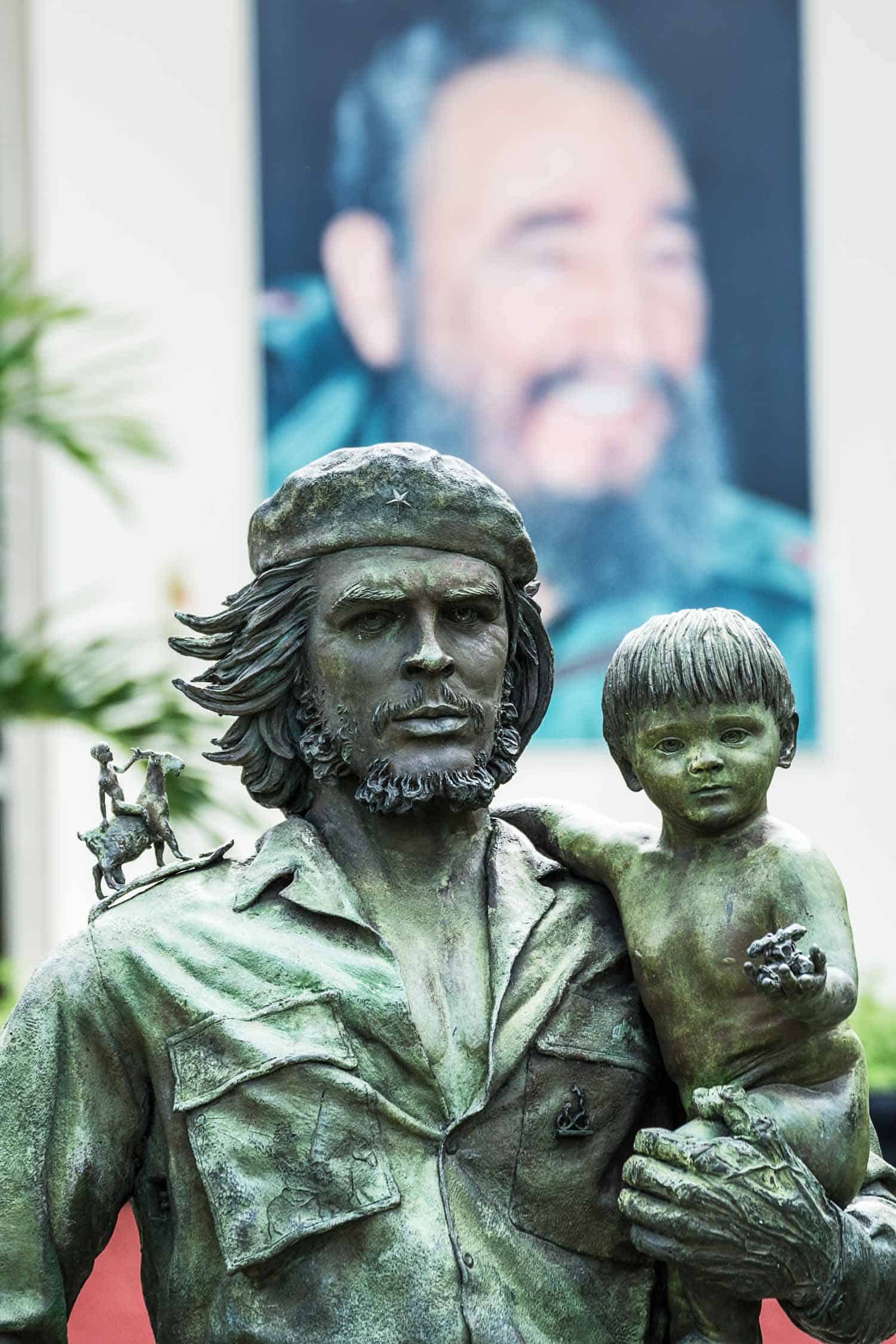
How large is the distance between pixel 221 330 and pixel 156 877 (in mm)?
8037

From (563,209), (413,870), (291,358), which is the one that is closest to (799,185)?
(563,209)

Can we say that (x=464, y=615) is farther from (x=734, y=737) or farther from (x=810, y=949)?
(x=810, y=949)

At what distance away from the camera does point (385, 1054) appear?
3.96m

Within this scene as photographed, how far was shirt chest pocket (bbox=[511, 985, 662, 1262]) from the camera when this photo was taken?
13.1 ft

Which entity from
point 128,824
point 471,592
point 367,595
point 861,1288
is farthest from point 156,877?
point 861,1288

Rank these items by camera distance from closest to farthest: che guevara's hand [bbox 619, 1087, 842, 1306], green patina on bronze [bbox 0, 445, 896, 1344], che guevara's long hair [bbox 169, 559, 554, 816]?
che guevara's hand [bbox 619, 1087, 842, 1306] < green patina on bronze [bbox 0, 445, 896, 1344] < che guevara's long hair [bbox 169, 559, 554, 816]

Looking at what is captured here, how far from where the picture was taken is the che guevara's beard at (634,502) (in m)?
12.0

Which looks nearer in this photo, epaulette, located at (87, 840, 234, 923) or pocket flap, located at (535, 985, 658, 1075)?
pocket flap, located at (535, 985, 658, 1075)

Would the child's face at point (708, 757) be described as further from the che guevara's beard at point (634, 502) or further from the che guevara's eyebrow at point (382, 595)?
the che guevara's beard at point (634, 502)

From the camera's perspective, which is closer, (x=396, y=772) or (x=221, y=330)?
(x=396, y=772)

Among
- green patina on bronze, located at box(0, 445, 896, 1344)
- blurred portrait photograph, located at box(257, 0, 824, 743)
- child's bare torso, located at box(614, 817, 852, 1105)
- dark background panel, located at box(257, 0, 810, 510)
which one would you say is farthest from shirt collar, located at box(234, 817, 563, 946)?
dark background panel, located at box(257, 0, 810, 510)

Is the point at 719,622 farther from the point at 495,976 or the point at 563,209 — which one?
the point at 563,209

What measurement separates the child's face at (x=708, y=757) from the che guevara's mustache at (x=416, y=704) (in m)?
0.30

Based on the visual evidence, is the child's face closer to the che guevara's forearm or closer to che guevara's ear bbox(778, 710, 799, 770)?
che guevara's ear bbox(778, 710, 799, 770)
